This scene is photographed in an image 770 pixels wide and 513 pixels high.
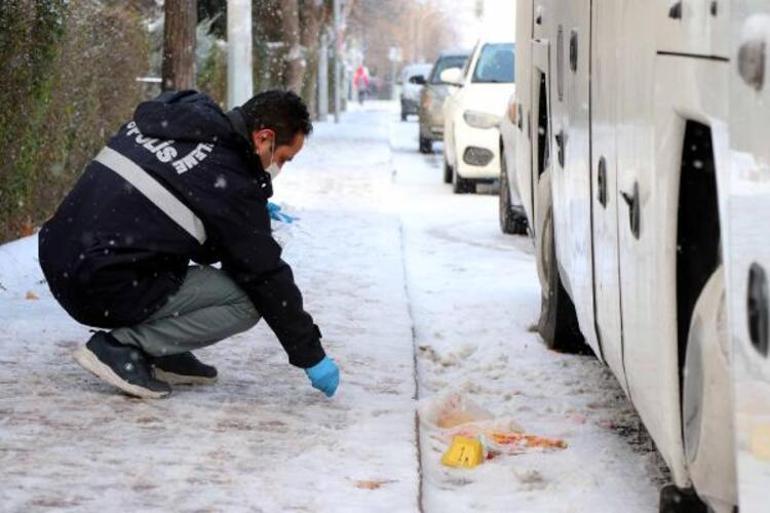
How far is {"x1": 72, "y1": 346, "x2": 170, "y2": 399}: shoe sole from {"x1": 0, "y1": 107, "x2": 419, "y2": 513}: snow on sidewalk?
4cm

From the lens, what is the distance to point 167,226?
631 centimetres

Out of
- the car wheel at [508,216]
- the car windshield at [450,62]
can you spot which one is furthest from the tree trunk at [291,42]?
the car wheel at [508,216]

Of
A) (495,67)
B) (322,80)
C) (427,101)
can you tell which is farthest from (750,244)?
(322,80)

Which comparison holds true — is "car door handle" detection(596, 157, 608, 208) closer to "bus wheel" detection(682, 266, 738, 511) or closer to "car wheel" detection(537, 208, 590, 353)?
"bus wheel" detection(682, 266, 738, 511)

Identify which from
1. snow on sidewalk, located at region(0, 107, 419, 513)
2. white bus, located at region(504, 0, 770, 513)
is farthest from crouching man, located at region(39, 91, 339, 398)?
white bus, located at region(504, 0, 770, 513)

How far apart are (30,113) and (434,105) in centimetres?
1621

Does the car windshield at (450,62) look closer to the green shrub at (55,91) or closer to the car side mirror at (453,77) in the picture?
the car side mirror at (453,77)

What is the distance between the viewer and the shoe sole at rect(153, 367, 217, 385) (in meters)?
6.94

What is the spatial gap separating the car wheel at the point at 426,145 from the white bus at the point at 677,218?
73.8 ft

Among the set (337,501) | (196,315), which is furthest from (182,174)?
(337,501)

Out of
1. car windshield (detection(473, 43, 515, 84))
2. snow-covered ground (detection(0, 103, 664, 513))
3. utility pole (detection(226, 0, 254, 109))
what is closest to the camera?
snow-covered ground (detection(0, 103, 664, 513))

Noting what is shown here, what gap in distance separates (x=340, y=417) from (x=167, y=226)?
36.3 inches

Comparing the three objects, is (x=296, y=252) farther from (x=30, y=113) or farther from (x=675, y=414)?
(x=675, y=414)

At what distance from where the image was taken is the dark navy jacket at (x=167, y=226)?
6277 millimetres
